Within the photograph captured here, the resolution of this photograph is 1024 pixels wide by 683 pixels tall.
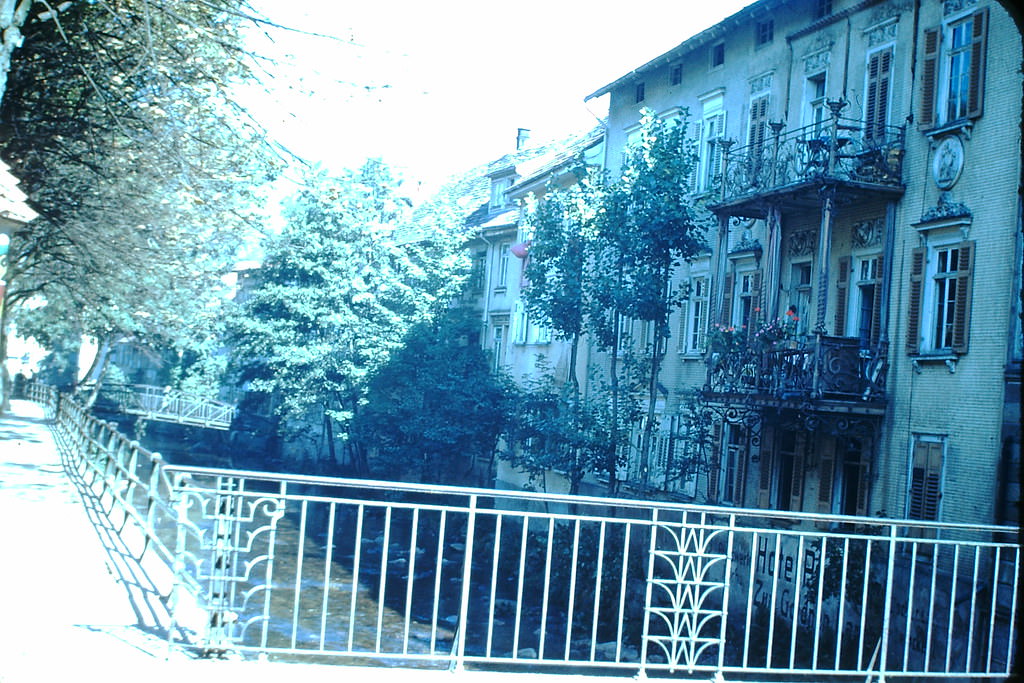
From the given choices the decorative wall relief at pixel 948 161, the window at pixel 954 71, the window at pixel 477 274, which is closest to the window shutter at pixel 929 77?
the window at pixel 954 71

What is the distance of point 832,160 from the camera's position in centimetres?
1780

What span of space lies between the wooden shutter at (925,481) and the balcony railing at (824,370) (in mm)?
1272

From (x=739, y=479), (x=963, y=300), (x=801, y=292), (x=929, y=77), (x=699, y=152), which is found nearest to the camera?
(x=963, y=300)

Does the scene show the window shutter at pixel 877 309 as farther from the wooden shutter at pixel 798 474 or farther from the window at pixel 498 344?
the window at pixel 498 344

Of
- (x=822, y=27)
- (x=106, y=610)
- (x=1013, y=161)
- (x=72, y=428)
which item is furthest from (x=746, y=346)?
(x=72, y=428)

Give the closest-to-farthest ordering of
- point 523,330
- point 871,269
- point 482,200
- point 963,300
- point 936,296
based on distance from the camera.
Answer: point 963,300, point 936,296, point 871,269, point 523,330, point 482,200

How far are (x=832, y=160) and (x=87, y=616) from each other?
47.4ft

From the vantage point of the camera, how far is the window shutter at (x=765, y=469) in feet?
69.1

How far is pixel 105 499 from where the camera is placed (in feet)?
55.5

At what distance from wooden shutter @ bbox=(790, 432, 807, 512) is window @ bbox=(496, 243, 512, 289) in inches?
802

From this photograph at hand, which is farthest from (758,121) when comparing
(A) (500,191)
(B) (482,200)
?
(B) (482,200)

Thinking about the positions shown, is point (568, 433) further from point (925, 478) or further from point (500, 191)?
point (500, 191)

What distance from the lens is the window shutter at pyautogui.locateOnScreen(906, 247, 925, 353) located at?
17.3m

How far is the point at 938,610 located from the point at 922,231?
20.8 feet
